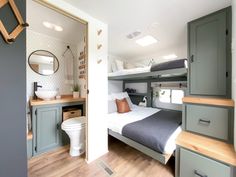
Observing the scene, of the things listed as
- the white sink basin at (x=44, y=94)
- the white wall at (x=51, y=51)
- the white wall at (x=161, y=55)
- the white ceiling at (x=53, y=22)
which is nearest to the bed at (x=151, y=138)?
the white sink basin at (x=44, y=94)

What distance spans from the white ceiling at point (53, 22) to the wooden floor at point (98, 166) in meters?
2.26

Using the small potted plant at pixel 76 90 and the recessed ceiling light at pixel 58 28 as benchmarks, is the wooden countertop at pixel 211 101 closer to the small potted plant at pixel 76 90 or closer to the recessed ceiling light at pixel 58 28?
the small potted plant at pixel 76 90

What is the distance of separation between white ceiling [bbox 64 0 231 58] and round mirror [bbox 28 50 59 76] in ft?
4.65

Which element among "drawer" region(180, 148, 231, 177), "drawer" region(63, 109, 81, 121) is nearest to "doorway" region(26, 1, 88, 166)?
"drawer" region(63, 109, 81, 121)

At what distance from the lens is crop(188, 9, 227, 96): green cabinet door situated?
4.65 feet

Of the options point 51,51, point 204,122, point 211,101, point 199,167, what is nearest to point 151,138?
A: point 199,167

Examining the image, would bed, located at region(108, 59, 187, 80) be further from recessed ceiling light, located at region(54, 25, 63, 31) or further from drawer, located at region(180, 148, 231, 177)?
recessed ceiling light, located at region(54, 25, 63, 31)

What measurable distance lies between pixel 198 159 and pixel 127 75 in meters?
1.77

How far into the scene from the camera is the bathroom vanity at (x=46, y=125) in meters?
1.84

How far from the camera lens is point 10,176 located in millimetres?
849

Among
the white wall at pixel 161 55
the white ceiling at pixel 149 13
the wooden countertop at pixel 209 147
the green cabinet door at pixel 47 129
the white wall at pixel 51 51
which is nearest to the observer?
the wooden countertop at pixel 209 147

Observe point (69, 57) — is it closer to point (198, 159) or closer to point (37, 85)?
point (37, 85)

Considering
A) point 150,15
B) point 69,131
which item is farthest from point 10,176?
point 150,15

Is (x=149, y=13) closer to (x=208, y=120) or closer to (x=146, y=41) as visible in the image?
(x=146, y=41)
